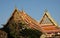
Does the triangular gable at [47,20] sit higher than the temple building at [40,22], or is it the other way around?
the triangular gable at [47,20]

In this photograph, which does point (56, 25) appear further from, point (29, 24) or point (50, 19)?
point (29, 24)

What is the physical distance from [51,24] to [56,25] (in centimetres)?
106

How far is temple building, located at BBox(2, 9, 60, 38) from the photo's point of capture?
28514mm

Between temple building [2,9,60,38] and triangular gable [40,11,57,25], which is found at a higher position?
triangular gable [40,11,57,25]

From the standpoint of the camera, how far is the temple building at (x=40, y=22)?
28.5 metres

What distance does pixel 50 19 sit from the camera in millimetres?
35469

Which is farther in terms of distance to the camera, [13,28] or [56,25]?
[56,25]

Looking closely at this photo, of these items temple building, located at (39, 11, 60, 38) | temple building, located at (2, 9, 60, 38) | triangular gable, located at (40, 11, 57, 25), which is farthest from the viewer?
triangular gable, located at (40, 11, 57, 25)

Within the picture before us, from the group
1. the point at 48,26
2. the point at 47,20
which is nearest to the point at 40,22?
the point at 47,20

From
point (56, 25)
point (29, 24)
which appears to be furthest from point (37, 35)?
point (56, 25)

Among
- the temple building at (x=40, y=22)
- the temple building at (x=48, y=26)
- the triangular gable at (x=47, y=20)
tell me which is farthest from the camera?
the triangular gable at (x=47, y=20)

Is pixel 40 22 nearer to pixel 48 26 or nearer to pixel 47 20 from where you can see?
pixel 47 20

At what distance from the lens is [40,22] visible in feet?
119

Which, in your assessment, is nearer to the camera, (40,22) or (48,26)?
(48,26)
